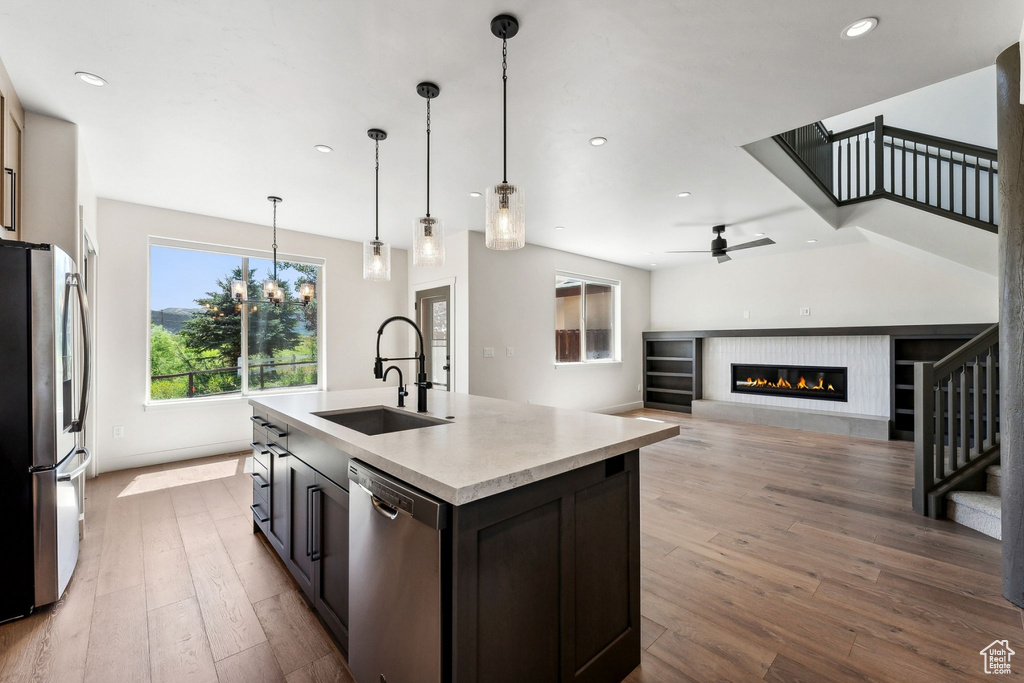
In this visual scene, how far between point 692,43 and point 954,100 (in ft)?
18.5

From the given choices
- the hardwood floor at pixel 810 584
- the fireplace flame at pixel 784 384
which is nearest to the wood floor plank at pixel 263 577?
the hardwood floor at pixel 810 584

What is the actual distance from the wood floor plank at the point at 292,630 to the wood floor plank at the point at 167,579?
47 centimetres

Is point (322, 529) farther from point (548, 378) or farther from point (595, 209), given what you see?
point (548, 378)

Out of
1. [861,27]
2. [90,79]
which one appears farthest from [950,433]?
[90,79]

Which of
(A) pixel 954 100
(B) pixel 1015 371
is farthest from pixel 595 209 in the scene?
(A) pixel 954 100

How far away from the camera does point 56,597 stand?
208 centimetres

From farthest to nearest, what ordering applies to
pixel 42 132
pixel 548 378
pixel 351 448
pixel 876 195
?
pixel 548 378 → pixel 876 195 → pixel 42 132 → pixel 351 448

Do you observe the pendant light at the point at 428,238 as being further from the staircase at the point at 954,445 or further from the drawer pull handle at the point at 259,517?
the staircase at the point at 954,445

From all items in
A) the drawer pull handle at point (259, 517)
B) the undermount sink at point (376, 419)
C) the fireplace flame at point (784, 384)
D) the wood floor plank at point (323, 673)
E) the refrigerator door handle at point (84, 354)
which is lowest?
the wood floor plank at point (323, 673)

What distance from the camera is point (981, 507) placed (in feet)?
9.16

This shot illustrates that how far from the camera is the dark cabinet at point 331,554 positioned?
1.71 m

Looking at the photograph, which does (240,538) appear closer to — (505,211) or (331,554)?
(331,554)

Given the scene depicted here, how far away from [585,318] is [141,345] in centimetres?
565

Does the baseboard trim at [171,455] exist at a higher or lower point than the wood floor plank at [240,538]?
higher
